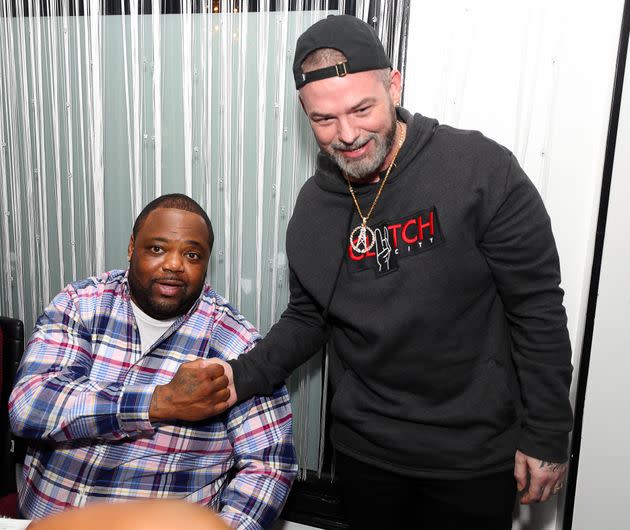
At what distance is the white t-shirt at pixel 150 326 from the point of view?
66.7 inches

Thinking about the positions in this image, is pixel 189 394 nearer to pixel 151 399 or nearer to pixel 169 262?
pixel 151 399

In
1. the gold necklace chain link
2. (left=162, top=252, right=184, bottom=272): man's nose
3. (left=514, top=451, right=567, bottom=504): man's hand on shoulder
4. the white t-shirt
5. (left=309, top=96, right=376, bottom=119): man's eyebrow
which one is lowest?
(left=514, top=451, right=567, bottom=504): man's hand on shoulder

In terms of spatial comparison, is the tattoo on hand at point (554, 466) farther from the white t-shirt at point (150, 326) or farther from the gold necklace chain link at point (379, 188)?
the white t-shirt at point (150, 326)

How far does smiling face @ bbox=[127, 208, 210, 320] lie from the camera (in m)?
1.63

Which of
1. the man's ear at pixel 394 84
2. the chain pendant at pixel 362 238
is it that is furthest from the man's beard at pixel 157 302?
the man's ear at pixel 394 84

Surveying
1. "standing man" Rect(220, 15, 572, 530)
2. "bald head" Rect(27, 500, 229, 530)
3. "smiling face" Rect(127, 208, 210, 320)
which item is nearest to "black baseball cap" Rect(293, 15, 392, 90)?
"standing man" Rect(220, 15, 572, 530)

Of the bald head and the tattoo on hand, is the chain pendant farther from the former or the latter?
the bald head

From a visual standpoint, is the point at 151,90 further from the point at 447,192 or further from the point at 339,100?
the point at 447,192

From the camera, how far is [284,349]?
159cm

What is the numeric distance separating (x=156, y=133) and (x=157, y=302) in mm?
693

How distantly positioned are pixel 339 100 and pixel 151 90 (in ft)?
3.16

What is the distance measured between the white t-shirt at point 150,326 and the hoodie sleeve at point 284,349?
27 centimetres

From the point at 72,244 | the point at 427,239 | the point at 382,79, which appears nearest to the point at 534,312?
the point at 427,239

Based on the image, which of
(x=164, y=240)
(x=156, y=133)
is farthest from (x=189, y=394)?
(x=156, y=133)
